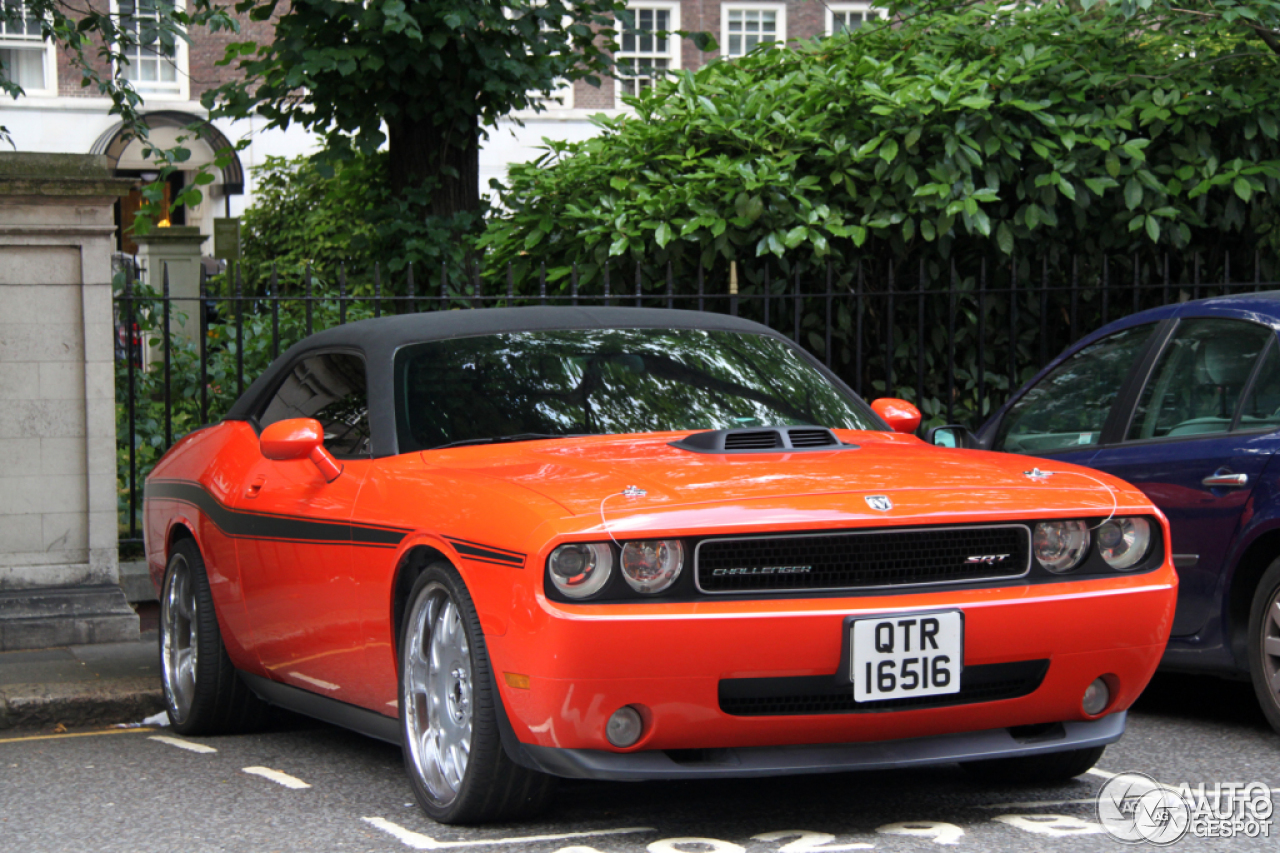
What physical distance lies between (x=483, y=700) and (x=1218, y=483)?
2.89 meters

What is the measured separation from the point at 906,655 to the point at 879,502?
0.39m

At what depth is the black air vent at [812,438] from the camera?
483 centimetres

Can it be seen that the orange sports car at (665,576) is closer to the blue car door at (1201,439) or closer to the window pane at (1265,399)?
the blue car door at (1201,439)

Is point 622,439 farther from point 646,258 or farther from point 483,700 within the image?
point 646,258

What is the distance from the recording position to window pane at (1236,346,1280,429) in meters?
5.68

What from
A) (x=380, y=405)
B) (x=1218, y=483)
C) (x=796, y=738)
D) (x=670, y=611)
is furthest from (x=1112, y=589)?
(x=380, y=405)

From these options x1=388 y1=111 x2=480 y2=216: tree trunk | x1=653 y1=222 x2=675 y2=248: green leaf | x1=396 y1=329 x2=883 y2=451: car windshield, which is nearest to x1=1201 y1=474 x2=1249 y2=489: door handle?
x1=396 y1=329 x2=883 y2=451: car windshield

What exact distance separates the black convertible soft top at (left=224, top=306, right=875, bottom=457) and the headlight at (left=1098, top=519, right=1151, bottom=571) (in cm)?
148

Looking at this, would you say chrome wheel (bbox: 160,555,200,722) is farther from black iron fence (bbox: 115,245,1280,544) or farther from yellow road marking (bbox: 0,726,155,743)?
black iron fence (bbox: 115,245,1280,544)

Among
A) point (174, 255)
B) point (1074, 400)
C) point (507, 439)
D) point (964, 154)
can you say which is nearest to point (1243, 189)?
point (964, 154)

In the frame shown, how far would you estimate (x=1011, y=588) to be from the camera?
13.8ft

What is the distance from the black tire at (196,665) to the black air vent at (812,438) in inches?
95.5

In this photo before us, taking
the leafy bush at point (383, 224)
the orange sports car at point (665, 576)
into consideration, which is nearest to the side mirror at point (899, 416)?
the orange sports car at point (665, 576)

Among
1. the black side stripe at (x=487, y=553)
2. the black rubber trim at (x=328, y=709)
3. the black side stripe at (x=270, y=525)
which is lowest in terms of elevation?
the black rubber trim at (x=328, y=709)
